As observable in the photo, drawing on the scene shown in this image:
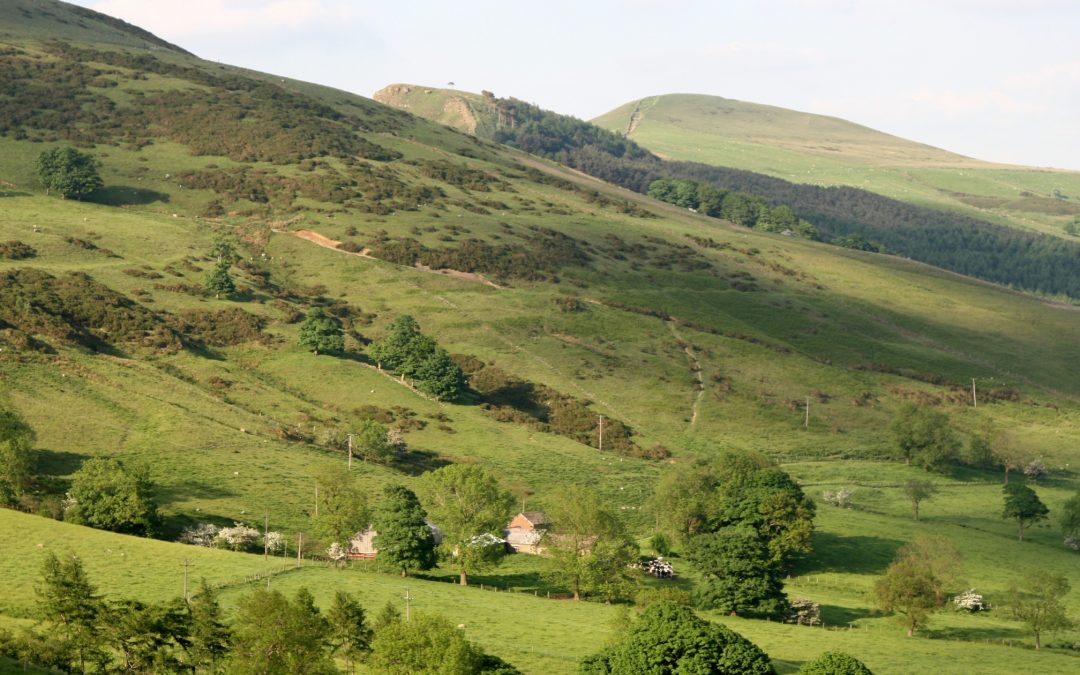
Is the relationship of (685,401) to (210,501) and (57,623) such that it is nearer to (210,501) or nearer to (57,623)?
(210,501)

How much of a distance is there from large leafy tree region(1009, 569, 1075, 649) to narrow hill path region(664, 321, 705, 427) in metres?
56.9

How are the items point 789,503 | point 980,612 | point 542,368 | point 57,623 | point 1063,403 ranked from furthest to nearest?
point 1063,403 < point 542,368 < point 789,503 < point 980,612 < point 57,623

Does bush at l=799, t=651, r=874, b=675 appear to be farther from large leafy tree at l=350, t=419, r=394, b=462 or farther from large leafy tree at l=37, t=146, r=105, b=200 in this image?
large leafy tree at l=37, t=146, r=105, b=200

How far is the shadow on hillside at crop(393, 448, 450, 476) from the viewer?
121 meters

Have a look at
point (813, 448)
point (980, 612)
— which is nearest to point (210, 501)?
point (980, 612)

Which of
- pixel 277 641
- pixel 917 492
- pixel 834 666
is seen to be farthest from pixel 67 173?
pixel 834 666

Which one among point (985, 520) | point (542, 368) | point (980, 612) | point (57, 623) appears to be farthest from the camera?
point (542, 368)

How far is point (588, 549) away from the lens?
3688 inches

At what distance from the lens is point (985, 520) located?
124625 millimetres

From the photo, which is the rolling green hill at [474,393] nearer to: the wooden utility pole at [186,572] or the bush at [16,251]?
the wooden utility pole at [186,572]

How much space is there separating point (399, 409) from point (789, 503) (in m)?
47.6

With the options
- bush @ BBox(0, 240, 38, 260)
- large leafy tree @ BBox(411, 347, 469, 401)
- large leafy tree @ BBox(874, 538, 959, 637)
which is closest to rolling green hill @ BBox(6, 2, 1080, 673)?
large leafy tree @ BBox(411, 347, 469, 401)

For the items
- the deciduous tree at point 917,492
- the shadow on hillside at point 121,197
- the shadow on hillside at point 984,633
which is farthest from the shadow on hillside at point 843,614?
the shadow on hillside at point 121,197

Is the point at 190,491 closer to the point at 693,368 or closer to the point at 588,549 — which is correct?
the point at 588,549
